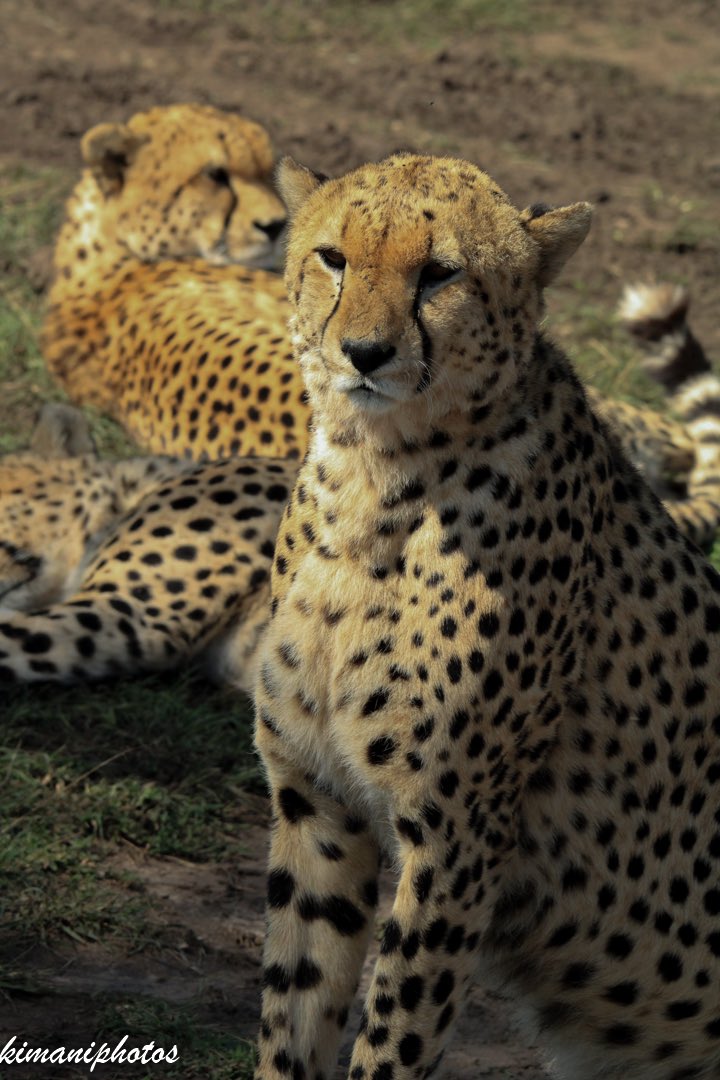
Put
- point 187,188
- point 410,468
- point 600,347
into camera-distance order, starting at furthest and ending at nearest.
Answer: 1. point 600,347
2. point 187,188
3. point 410,468

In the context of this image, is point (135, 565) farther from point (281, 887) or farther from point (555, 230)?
point (555, 230)

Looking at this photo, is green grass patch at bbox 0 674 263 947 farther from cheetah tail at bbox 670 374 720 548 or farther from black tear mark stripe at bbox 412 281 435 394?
cheetah tail at bbox 670 374 720 548

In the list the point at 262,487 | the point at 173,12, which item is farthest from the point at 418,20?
the point at 262,487

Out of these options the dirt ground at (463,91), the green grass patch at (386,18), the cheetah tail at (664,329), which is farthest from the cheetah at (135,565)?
the green grass patch at (386,18)

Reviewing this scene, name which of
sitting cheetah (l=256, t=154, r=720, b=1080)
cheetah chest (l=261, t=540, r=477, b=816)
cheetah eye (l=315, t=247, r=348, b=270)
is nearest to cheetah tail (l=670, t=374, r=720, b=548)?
sitting cheetah (l=256, t=154, r=720, b=1080)

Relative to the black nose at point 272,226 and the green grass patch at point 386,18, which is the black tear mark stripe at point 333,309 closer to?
the black nose at point 272,226

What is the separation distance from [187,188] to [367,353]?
13.3 feet

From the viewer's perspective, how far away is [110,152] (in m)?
6.21

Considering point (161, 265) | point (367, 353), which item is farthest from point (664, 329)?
point (367, 353)

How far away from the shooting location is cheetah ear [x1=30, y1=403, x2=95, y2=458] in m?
5.14

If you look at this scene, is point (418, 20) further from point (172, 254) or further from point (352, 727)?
point (352, 727)

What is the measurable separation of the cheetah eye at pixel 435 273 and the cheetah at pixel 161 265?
10.1 ft

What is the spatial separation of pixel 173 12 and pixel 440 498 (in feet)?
25.3

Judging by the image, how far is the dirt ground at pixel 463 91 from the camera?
7727 mm
